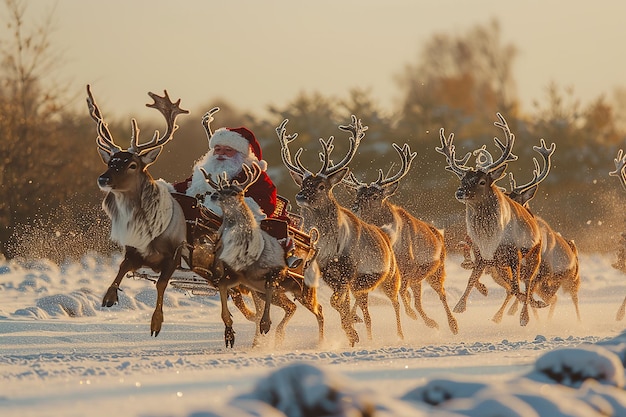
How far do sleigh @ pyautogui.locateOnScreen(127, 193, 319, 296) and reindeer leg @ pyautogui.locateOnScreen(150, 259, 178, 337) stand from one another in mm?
180

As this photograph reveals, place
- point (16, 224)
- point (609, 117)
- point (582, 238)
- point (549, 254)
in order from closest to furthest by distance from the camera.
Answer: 1. point (549, 254)
2. point (16, 224)
3. point (582, 238)
4. point (609, 117)

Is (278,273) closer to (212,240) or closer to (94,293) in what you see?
(212,240)

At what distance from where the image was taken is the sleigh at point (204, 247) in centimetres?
1228

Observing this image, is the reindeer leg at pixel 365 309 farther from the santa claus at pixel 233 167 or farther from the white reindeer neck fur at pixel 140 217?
the white reindeer neck fur at pixel 140 217

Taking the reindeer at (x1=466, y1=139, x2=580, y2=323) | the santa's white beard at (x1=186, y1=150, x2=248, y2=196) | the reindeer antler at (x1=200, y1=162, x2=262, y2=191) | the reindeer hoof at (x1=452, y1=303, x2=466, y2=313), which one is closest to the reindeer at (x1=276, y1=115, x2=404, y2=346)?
the santa's white beard at (x1=186, y1=150, x2=248, y2=196)

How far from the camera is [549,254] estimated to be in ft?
57.7

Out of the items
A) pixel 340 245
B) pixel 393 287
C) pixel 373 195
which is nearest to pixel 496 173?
pixel 373 195

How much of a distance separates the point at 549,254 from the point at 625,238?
5.26 ft

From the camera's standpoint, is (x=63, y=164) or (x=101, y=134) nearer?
(x=101, y=134)

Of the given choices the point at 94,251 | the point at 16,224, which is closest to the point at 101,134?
the point at 16,224

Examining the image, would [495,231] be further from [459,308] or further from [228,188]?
[228,188]

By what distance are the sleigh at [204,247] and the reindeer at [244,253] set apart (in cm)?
11

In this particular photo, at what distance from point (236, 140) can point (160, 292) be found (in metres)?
2.22

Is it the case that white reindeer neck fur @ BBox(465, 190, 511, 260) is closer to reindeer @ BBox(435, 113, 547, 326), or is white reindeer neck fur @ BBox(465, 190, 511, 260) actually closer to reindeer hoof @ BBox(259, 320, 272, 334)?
reindeer @ BBox(435, 113, 547, 326)
